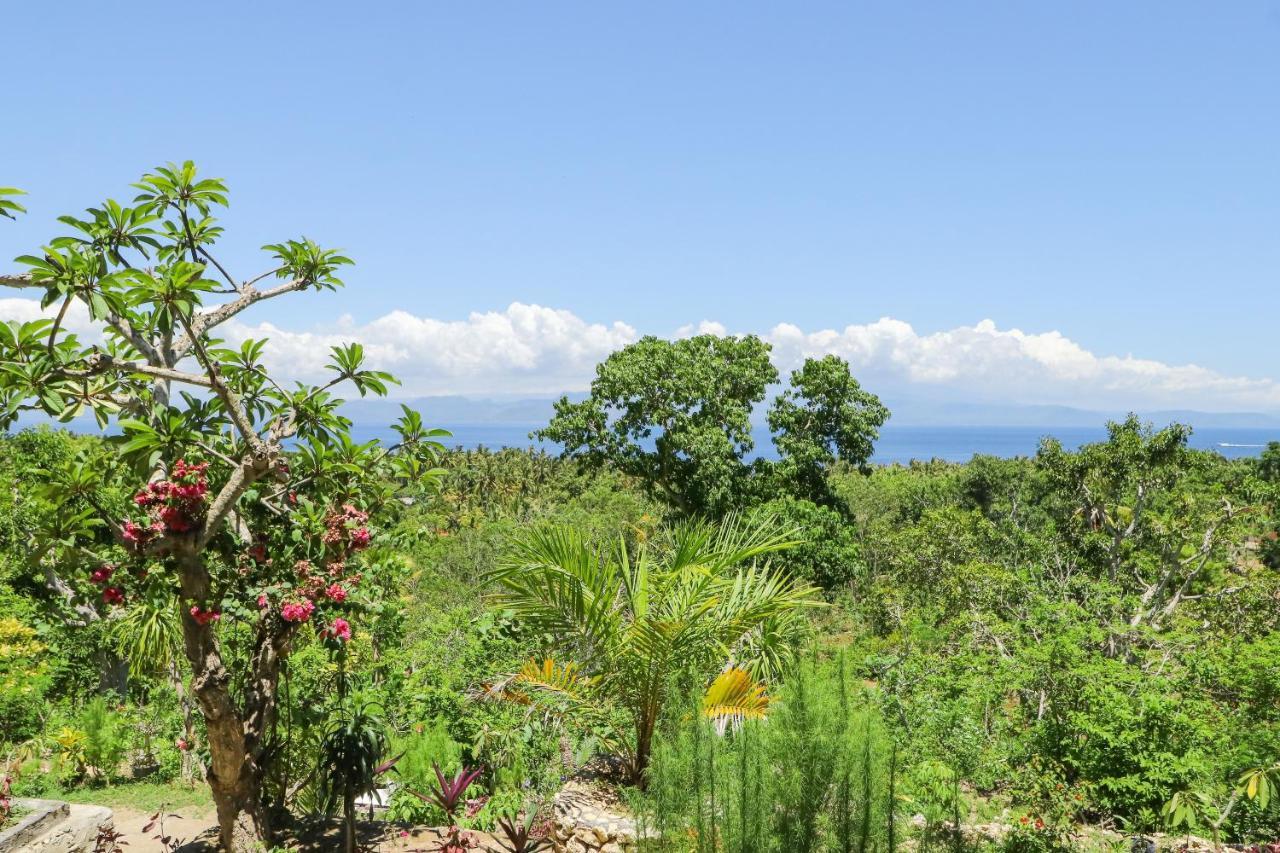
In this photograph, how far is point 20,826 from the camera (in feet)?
16.0

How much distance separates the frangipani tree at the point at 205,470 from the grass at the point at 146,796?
3756 mm

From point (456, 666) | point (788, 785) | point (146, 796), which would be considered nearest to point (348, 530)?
point (788, 785)

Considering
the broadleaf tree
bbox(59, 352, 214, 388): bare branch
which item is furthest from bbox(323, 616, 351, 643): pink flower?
the broadleaf tree

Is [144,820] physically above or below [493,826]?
below

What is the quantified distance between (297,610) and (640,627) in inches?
91.8

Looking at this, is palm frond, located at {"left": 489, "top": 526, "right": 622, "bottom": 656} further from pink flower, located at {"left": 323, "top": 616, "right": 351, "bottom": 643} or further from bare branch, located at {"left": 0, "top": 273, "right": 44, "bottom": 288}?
bare branch, located at {"left": 0, "top": 273, "right": 44, "bottom": 288}

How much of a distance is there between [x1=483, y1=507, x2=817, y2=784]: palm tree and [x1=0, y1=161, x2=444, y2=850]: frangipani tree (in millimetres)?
1542

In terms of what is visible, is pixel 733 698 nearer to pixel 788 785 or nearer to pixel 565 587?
pixel 565 587

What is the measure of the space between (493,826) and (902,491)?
106 ft

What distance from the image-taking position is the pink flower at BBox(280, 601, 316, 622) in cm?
377

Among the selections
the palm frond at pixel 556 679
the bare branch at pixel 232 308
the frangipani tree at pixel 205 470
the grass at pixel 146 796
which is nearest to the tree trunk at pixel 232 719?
the frangipani tree at pixel 205 470

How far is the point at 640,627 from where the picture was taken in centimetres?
535

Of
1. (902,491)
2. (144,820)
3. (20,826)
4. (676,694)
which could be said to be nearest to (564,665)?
(676,694)

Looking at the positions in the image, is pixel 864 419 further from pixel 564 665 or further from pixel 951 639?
pixel 564 665
